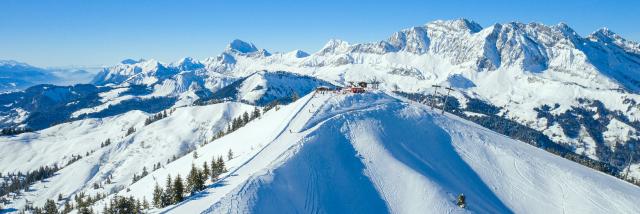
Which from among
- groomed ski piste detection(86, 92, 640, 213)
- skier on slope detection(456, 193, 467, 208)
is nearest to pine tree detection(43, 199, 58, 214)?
groomed ski piste detection(86, 92, 640, 213)

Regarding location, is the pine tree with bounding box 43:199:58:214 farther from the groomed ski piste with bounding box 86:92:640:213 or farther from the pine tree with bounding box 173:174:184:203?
the pine tree with bounding box 173:174:184:203

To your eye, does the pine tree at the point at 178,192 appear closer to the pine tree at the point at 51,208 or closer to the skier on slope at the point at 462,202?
the skier on slope at the point at 462,202

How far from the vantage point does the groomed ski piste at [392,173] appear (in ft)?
222

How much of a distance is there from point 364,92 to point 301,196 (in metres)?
64.6

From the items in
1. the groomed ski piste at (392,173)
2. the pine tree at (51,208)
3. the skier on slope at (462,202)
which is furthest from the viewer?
the pine tree at (51,208)

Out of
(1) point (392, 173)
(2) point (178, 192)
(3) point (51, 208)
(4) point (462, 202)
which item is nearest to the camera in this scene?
(2) point (178, 192)

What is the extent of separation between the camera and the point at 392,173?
265ft

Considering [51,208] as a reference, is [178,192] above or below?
above

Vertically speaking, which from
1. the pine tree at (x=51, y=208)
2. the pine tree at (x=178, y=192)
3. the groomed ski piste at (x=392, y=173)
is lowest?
the pine tree at (x=51, y=208)

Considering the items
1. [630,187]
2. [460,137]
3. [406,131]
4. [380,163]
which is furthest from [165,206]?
[630,187]

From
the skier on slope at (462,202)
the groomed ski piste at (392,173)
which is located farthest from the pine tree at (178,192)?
the skier on slope at (462,202)

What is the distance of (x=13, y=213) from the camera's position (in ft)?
592

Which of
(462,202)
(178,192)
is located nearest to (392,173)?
(462,202)

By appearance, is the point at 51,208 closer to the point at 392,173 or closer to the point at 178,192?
the point at 178,192
